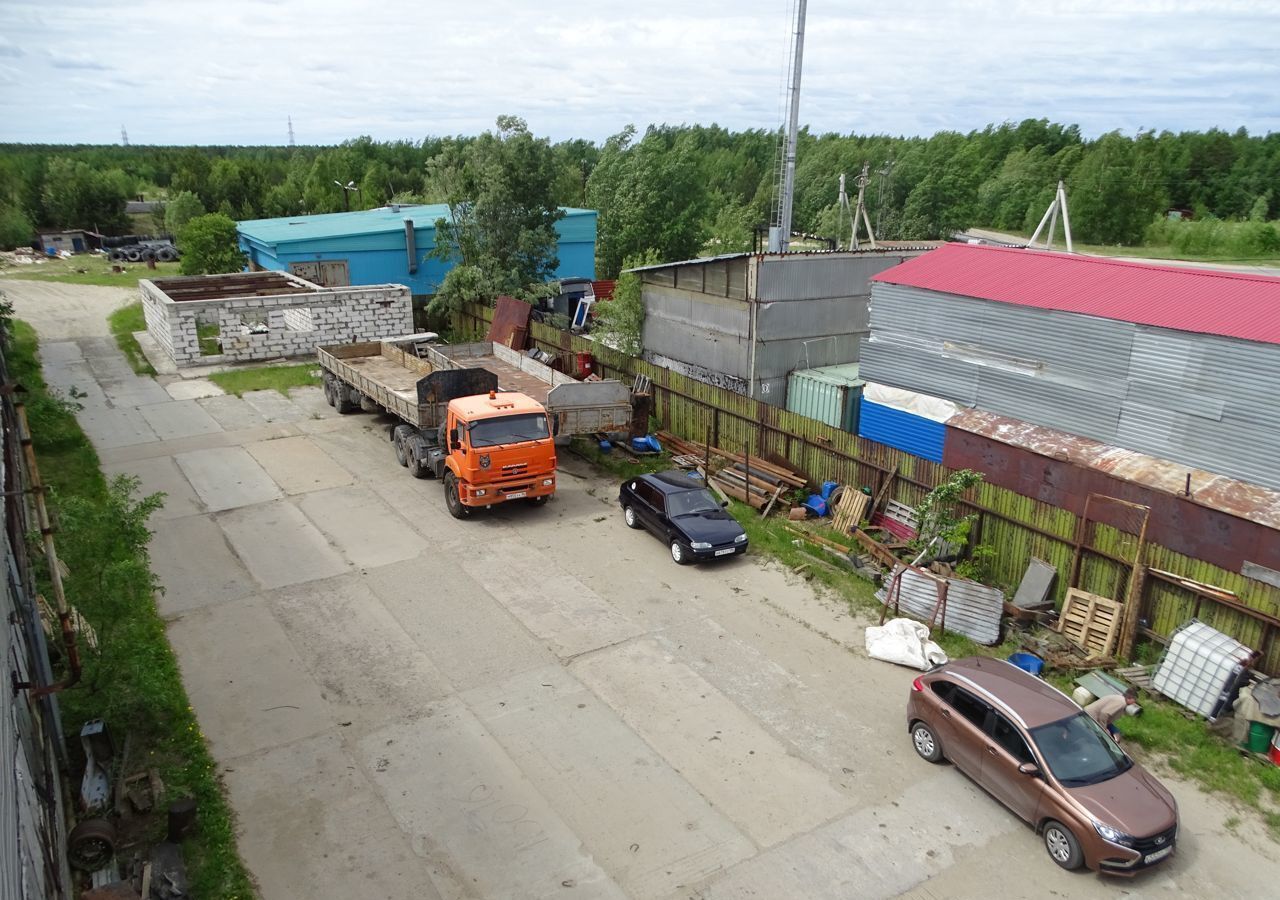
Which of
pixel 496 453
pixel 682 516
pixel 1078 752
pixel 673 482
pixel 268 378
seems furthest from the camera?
A: pixel 268 378

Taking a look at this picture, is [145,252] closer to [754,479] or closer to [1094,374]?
[754,479]

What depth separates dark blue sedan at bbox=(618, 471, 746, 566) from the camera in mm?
16922

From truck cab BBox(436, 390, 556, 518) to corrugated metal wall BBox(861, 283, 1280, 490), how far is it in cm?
907

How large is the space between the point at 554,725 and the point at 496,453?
7508 millimetres

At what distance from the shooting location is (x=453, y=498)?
19.2 metres

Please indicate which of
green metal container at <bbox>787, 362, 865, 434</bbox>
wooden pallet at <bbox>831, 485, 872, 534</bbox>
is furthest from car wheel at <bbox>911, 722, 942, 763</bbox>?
green metal container at <bbox>787, 362, 865, 434</bbox>

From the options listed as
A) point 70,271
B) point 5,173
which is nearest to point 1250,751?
point 70,271

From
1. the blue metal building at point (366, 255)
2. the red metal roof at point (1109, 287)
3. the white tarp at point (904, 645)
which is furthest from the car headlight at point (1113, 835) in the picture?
the blue metal building at point (366, 255)

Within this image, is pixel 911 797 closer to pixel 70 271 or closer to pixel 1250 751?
pixel 1250 751

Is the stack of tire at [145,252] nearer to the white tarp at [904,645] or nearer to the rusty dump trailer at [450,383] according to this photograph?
the rusty dump trailer at [450,383]

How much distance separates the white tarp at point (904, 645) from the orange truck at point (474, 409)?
26.1 feet

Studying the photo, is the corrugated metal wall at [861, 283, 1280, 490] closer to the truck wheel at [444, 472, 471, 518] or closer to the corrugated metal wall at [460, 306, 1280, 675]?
the corrugated metal wall at [460, 306, 1280, 675]

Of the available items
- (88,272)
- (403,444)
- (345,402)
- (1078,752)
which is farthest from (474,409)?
(88,272)

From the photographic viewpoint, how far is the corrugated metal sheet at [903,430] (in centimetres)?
2091
